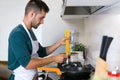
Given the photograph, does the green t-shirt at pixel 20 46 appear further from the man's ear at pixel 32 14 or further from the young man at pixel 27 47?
the man's ear at pixel 32 14

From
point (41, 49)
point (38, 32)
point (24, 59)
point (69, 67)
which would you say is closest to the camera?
point (24, 59)

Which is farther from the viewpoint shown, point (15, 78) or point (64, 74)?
point (15, 78)

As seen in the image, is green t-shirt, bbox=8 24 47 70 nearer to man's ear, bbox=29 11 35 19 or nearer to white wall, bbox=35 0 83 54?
man's ear, bbox=29 11 35 19

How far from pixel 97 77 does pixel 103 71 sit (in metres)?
0.03

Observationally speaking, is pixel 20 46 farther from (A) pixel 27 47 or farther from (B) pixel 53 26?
(B) pixel 53 26

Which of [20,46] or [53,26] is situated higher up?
[53,26]

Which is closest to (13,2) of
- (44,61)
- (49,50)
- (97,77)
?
(49,50)

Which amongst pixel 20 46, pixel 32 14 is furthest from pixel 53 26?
pixel 20 46

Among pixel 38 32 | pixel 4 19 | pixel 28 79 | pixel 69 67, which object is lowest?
pixel 28 79

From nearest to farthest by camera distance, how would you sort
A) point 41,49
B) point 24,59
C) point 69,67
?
point 24,59 < point 69,67 < point 41,49

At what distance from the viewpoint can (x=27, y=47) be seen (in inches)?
52.6

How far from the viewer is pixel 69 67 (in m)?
1.35

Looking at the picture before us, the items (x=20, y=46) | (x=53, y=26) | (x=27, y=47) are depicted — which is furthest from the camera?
(x=53, y=26)

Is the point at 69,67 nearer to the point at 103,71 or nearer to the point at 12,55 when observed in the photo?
the point at 12,55
